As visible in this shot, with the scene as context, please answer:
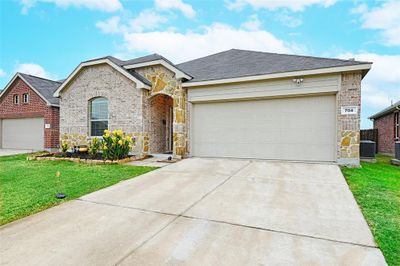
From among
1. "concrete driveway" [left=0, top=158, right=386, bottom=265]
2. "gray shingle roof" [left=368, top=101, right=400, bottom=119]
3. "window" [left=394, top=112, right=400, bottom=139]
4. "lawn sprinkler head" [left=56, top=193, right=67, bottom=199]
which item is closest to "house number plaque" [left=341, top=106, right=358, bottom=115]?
"concrete driveway" [left=0, top=158, right=386, bottom=265]

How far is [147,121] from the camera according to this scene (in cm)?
1044

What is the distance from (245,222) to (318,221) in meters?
1.15

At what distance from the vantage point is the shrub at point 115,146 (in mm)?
9211

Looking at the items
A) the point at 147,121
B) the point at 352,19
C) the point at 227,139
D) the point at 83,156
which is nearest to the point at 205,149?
the point at 227,139

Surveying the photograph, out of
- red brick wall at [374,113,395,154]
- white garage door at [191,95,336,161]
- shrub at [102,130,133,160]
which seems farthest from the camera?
red brick wall at [374,113,395,154]

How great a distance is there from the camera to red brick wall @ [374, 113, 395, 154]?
12.8 metres

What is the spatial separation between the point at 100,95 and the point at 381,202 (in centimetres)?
1146

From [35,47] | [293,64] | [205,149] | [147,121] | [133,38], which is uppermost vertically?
[133,38]

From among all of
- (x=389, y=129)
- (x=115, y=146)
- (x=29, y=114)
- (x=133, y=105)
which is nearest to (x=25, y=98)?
(x=29, y=114)

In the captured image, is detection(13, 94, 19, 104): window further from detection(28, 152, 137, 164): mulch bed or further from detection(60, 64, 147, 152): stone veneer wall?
detection(28, 152, 137, 164): mulch bed

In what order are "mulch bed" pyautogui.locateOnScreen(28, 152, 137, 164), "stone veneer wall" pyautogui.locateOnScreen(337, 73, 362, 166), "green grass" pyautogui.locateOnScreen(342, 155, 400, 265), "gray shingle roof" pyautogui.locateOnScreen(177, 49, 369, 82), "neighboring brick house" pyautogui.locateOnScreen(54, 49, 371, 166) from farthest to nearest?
"mulch bed" pyautogui.locateOnScreen(28, 152, 137, 164)
"gray shingle roof" pyautogui.locateOnScreen(177, 49, 369, 82)
"neighboring brick house" pyautogui.locateOnScreen(54, 49, 371, 166)
"stone veneer wall" pyautogui.locateOnScreen(337, 73, 362, 166)
"green grass" pyautogui.locateOnScreen(342, 155, 400, 265)

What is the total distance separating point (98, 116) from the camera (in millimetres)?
11414

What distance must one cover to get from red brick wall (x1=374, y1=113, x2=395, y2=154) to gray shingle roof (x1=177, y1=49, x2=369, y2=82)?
26.4 ft

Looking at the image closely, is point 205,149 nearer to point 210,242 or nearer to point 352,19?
point 210,242
